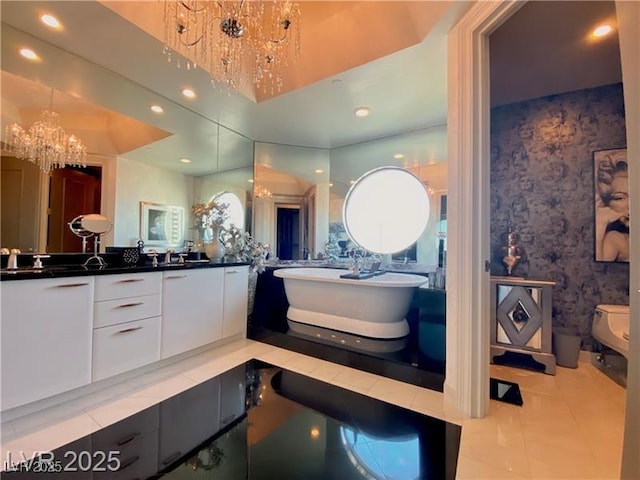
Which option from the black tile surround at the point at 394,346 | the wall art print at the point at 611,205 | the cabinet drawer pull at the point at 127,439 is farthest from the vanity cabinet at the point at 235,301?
the wall art print at the point at 611,205

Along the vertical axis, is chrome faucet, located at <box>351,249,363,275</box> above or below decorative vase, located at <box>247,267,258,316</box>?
above

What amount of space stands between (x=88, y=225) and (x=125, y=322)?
904mm

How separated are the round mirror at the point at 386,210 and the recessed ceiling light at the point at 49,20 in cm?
315

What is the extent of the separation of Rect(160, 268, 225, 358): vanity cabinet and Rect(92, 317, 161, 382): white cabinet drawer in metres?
0.09

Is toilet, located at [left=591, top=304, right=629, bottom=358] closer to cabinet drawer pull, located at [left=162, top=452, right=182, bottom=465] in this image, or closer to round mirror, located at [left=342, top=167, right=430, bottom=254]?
round mirror, located at [left=342, top=167, right=430, bottom=254]

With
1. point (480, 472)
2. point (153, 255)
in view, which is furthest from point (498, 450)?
point (153, 255)

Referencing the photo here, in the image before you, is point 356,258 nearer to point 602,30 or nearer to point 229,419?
point 229,419

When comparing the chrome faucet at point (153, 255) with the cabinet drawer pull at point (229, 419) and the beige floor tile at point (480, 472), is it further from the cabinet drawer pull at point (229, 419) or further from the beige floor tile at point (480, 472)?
the beige floor tile at point (480, 472)

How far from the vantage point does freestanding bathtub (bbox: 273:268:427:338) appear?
2.61 m

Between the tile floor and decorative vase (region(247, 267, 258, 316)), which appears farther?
decorative vase (region(247, 267, 258, 316))

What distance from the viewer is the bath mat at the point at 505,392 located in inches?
75.8

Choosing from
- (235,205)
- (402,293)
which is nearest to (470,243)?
(402,293)

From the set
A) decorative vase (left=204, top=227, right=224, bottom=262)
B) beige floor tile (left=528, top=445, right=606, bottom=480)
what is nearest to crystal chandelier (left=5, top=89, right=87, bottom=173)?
decorative vase (left=204, top=227, right=224, bottom=262)

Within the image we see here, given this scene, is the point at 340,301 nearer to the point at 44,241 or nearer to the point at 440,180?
the point at 440,180
